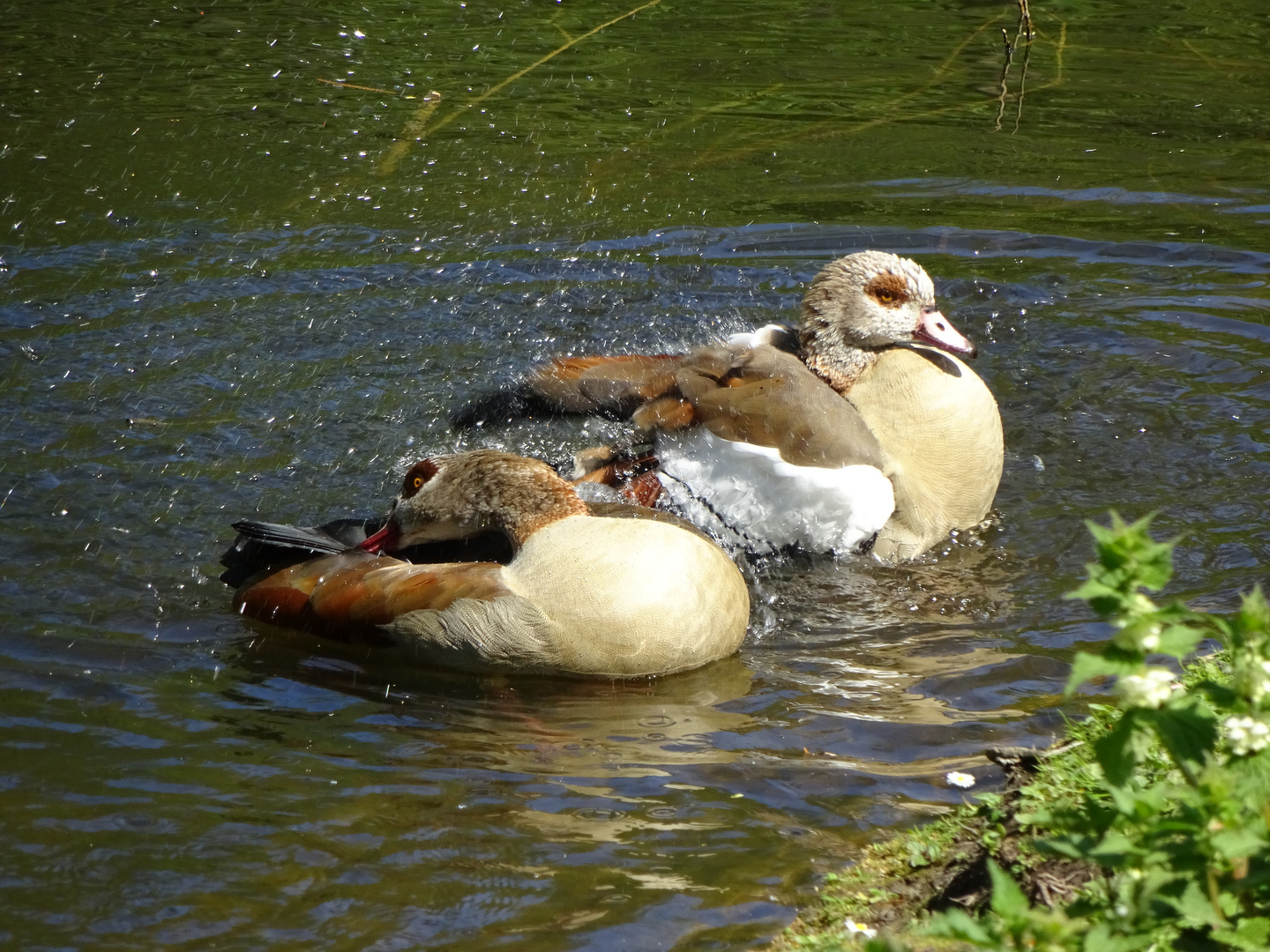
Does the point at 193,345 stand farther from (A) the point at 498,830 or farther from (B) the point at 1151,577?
(B) the point at 1151,577

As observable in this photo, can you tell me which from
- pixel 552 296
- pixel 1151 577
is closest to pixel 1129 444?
pixel 552 296

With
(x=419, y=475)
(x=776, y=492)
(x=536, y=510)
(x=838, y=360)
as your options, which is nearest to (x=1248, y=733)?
(x=536, y=510)

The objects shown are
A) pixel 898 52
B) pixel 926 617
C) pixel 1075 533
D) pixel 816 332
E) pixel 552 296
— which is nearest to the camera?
pixel 926 617

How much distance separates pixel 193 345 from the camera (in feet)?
22.9

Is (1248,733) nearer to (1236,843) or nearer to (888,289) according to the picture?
(1236,843)

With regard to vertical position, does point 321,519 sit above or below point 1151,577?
below

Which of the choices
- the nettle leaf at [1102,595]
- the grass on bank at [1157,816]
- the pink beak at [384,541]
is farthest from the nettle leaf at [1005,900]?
the pink beak at [384,541]

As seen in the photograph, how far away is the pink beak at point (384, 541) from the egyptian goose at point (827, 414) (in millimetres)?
1093

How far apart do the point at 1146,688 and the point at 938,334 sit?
3.92m

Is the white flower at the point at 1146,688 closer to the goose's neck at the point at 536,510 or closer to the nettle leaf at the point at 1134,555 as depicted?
the nettle leaf at the point at 1134,555

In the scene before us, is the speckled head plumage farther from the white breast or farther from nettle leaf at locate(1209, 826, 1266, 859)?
nettle leaf at locate(1209, 826, 1266, 859)

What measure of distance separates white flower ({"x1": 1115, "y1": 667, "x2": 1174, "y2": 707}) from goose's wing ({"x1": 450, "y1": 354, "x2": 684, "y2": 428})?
3.75m

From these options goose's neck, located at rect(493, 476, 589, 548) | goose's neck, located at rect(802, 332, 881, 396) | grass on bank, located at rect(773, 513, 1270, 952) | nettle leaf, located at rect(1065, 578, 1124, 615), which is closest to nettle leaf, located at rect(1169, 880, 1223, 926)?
grass on bank, located at rect(773, 513, 1270, 952)

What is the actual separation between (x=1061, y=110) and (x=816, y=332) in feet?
16.9
